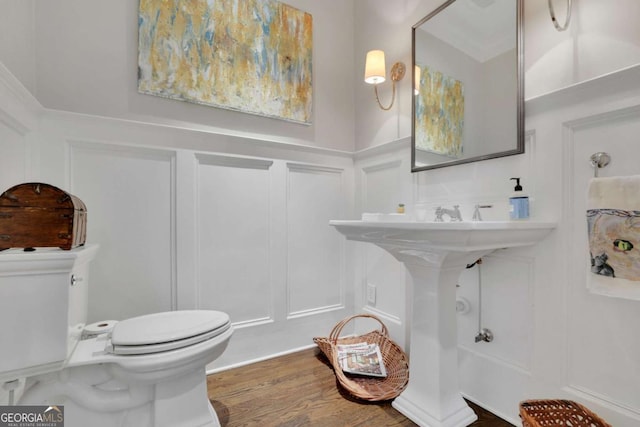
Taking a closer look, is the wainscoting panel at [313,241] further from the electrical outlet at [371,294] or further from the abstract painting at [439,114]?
the abstract painting at [439,114]

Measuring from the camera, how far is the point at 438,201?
1612 millimetres

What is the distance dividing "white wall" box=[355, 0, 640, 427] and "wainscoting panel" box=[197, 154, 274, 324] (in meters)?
1.14

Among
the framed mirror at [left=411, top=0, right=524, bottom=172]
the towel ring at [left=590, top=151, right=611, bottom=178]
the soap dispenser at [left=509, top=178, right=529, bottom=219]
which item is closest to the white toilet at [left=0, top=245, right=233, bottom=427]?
the soap dispenser at [left=509, top=178, right=529, bottom=219]

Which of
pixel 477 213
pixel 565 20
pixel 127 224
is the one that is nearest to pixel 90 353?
pixel 127 224

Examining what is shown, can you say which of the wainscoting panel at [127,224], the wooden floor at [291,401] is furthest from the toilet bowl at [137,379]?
the wainscoting panel at [127,224]

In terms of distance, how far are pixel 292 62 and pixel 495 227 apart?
1.69 meters

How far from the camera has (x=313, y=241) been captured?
6.82ft

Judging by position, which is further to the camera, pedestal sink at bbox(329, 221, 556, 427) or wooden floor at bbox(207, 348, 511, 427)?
wooden floor at bbox(207, 348, 511, 427)

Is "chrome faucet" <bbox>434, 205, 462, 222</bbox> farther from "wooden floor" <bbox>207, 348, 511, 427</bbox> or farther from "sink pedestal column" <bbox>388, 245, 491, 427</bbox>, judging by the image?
"wooden floor" <bbox>207, 348, 511, 427</bbox>

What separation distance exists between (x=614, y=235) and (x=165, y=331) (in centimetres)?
164

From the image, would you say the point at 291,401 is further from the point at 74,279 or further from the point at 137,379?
the point at 74,279

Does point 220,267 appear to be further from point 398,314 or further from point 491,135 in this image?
point 491,135

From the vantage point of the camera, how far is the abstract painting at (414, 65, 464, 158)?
4.96 ft

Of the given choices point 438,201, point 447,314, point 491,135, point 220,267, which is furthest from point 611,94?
point 220,267
